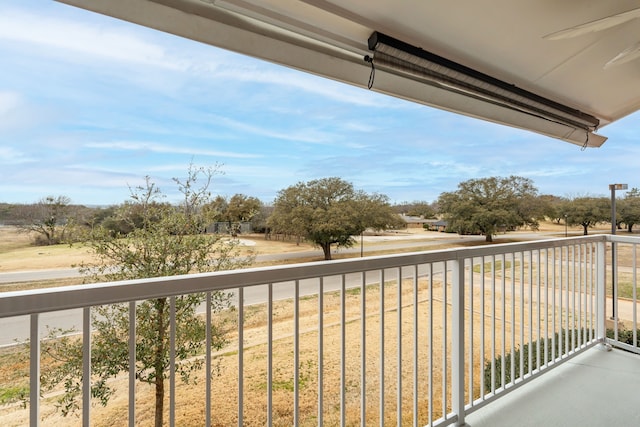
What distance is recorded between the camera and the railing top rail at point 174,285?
817 millimetres

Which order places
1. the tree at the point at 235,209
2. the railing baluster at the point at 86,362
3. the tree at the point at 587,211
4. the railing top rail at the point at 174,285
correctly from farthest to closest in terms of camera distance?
the tree at the point at 587,211, the tree at the point at 235,209, the railing baluster at the point at 86,362, the railing top rail at the point at 174,285

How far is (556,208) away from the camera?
2.70 metres

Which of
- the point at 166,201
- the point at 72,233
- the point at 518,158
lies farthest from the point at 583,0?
the point at 72,233

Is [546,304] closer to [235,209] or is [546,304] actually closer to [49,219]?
[235,209]

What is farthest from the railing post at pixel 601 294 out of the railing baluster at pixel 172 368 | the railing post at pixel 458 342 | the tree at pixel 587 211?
the railing baluster at pixel 172 368

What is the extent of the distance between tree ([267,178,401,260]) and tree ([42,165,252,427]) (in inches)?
13.4

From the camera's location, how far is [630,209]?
3.07 m

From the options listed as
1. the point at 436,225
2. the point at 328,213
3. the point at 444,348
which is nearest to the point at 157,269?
the point at 328,213

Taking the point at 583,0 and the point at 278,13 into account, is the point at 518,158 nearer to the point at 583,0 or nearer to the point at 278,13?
the point at 583,0

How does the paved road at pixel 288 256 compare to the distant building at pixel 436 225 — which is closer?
the paved road at pixel 288 256

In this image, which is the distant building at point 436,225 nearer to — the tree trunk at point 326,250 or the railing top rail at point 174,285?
the railing top rail at point 174,285

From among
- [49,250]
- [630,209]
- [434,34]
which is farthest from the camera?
[630,209]

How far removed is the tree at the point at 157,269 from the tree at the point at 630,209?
137 inches

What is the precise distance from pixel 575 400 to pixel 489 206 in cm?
134
